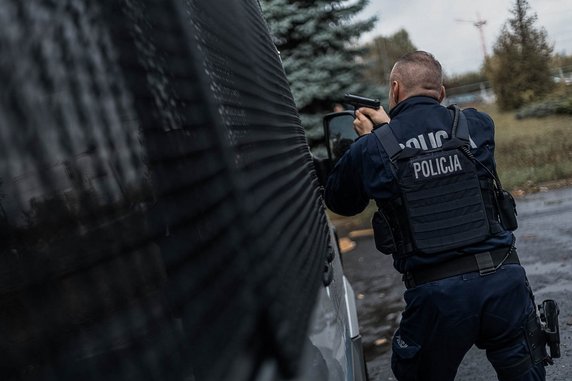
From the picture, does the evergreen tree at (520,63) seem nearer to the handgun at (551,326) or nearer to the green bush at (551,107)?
the green bush at (551,107)

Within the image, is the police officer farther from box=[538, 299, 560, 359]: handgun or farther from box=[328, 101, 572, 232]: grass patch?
box=[328, 101, 572, 232]: grass patch

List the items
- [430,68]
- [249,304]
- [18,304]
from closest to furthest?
1. [18,304]
2. [249,304]
3. [430,68]

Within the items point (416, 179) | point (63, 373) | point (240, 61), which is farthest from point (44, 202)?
point (416, 179)

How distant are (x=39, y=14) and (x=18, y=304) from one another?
365 millimetres

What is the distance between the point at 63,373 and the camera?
660mm

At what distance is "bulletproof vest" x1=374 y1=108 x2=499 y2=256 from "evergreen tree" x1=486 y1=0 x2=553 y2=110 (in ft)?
44.7

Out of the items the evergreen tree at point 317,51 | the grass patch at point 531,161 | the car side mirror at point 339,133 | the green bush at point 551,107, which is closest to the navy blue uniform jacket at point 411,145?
the car side mirror at point 339,133

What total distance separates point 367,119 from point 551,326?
1.28 metres

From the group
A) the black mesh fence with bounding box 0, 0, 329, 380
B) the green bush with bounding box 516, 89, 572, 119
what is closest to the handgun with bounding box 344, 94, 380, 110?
the black mesh fence with bounding box 0, 0, 329, 380

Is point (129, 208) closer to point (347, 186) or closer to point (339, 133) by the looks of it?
point (347, 186)

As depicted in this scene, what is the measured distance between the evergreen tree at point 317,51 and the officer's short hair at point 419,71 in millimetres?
7555

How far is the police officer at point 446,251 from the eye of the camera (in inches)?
89.5

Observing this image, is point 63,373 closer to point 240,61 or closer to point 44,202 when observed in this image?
point 44,202

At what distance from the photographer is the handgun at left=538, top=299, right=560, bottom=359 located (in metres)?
2.46
